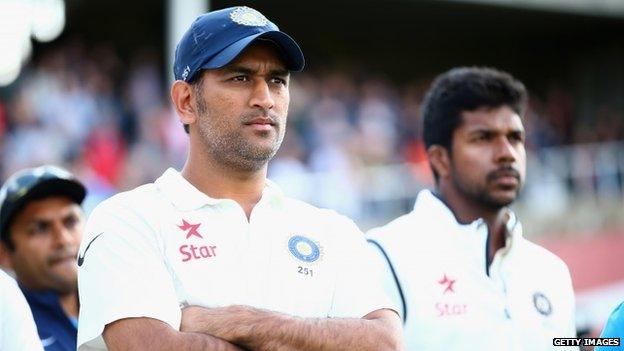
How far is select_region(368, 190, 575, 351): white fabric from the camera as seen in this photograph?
4.07 metres

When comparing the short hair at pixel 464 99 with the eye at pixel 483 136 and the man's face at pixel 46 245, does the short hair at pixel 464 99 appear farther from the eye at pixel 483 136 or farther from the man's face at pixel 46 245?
the man's face at pixel 46 245

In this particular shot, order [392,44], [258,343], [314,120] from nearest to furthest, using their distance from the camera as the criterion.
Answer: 1. [258,343]
2. [314,120]
3. [392,44]

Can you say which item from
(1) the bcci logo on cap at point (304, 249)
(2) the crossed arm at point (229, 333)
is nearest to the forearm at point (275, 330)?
(2) the crossed arm at point (229, 333)

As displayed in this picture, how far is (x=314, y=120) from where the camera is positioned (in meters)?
13.8

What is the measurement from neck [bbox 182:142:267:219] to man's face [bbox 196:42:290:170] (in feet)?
0.10

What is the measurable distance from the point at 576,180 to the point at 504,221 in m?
12.4

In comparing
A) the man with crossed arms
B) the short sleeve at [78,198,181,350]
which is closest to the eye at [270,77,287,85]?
the man with crossed arms

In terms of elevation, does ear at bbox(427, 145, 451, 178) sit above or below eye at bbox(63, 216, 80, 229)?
above

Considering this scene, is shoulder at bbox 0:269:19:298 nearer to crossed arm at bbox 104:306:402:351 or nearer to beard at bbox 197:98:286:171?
crossed arm at bbox 104:306:402:351

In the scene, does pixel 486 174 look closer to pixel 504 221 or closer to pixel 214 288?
pixel 504 221

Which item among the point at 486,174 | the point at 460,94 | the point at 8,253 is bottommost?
the point at 8,253

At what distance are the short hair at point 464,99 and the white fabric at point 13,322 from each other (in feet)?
6.90

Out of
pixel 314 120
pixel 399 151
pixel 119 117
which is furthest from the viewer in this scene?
pixel 399 151

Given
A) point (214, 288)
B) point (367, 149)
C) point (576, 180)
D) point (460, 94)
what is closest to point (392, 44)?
point (576, 180)
